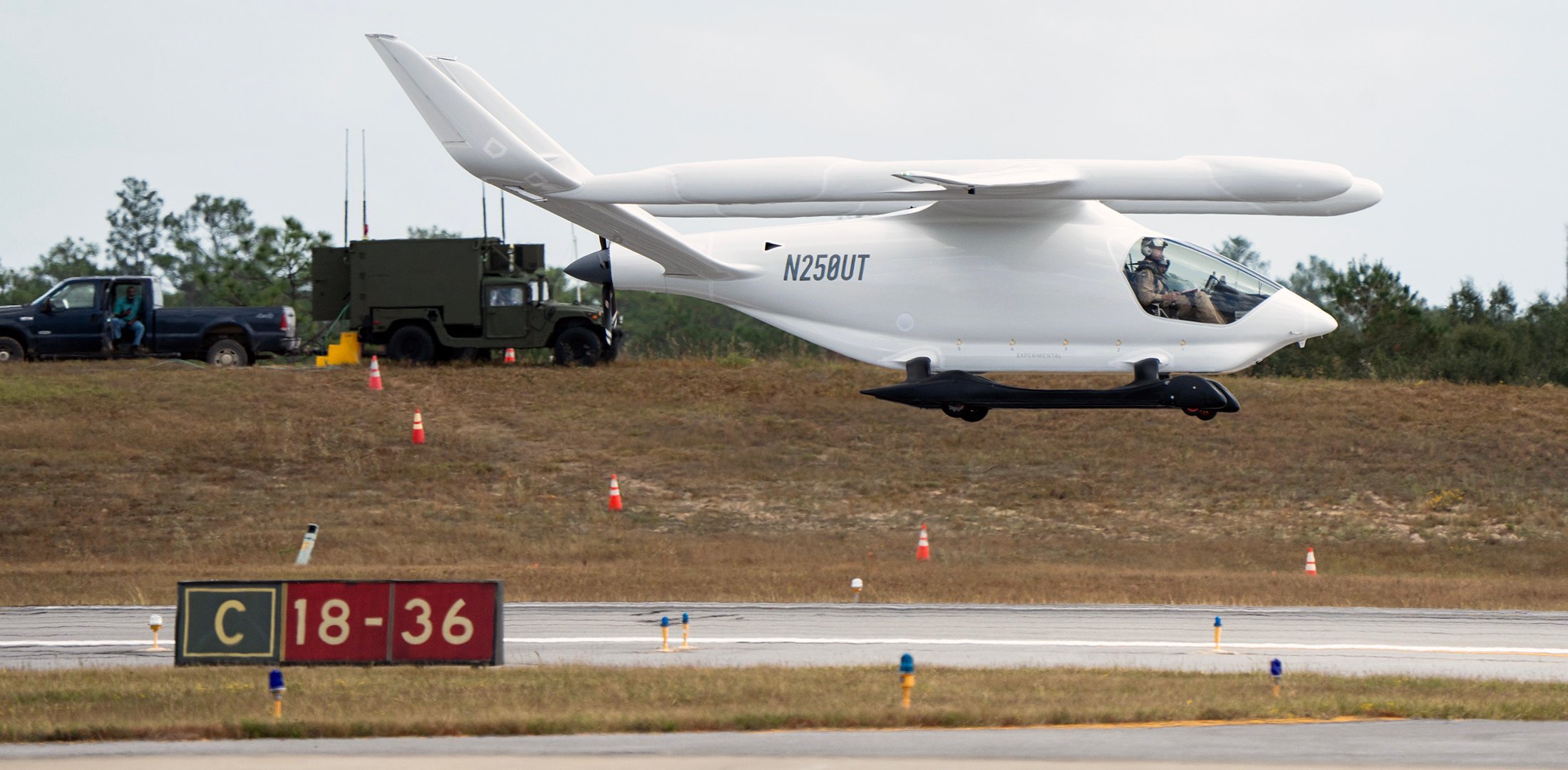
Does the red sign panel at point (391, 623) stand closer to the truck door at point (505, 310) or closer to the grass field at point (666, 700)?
the grass field at point (666, 700)

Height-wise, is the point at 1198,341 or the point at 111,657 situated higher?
the point at 1198,341

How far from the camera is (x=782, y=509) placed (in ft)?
146

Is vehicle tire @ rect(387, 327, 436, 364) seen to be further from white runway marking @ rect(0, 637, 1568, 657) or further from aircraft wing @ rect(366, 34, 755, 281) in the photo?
aircraft wing @ rect(366, 34, 755, 281)

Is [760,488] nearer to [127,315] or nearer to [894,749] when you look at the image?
[127,315]

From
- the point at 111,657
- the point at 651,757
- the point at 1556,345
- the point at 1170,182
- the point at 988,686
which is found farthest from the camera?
the point at 1556,345

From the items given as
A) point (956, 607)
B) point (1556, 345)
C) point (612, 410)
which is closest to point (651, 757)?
point (956, 607)

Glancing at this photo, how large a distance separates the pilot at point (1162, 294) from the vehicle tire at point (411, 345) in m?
38.0

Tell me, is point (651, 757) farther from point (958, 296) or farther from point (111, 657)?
point (111, 657)

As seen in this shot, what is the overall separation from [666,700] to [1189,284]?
322 inches

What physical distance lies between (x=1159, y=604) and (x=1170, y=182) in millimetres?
19007

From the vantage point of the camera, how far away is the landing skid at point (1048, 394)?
633 inches

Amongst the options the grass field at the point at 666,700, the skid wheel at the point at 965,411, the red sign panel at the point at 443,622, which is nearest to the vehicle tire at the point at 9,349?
the grass field at the point at 666,700

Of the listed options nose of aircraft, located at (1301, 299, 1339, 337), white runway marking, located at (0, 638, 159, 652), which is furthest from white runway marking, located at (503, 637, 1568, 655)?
nose of aircraft, located at (1301, 299, 1339, 337)

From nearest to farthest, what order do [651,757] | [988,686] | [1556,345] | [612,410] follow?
1. [651,757]
2. [988,686]
3. [612,410]
4. [1556,345]
